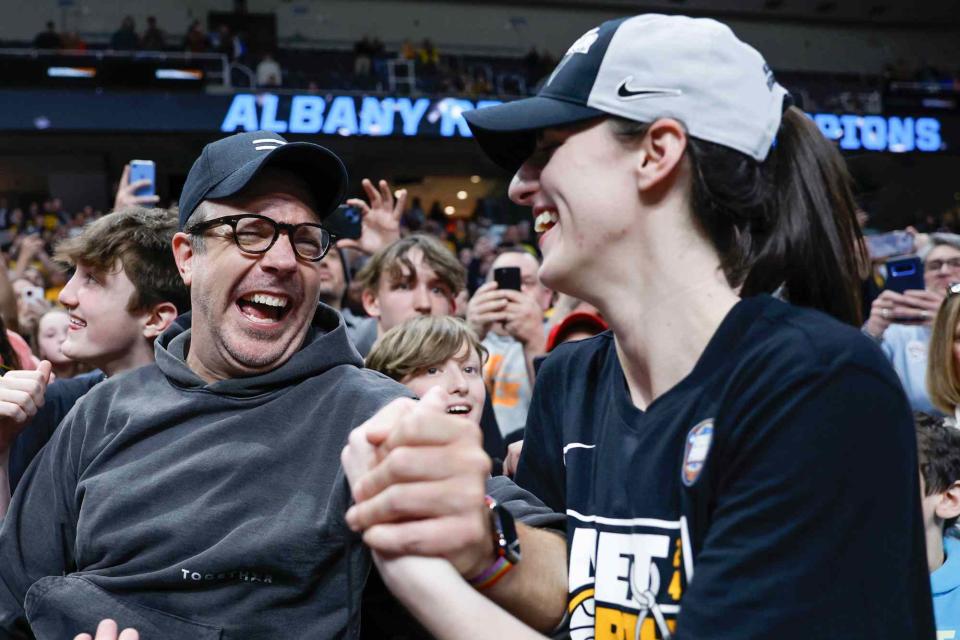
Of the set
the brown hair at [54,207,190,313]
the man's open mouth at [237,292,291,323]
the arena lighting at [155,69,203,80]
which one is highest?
the arena lighting at [155,69,203,80]

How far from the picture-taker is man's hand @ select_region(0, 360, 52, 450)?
2.10 metres

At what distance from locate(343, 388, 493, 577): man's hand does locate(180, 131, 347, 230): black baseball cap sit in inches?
37.4

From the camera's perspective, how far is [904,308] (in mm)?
3867

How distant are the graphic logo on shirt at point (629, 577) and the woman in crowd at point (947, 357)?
2549mm

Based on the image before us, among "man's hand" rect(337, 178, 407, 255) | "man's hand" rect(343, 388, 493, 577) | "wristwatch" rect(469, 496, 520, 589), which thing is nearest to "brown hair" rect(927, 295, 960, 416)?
"man's hand" rect(337, 178, 407, 255)

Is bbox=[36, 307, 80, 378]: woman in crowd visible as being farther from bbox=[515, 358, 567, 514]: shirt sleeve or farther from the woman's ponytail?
the woman's ponytail

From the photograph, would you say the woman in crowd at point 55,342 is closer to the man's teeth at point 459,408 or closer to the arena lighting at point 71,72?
the man's teeth at point 459,408

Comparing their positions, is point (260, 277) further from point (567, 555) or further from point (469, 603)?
point (469, 603)

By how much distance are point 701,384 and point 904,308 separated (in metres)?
3.01

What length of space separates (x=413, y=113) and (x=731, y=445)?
1486 centimetres

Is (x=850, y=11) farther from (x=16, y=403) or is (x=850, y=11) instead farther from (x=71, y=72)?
(x=16, y=403)

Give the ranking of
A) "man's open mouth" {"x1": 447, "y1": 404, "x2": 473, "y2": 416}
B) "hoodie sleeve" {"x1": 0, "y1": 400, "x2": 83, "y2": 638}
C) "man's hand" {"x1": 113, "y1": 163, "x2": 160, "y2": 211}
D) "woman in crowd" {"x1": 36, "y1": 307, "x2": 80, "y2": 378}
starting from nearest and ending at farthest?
"hoodie sleeve" {"x1": 0, "y1": 400, "x2": 83, "y2": 638} → "man's open mouth" {"x1": 447, "y1": 404, "x2": 473, "y2": 416} → "man's hand" {"x1": 113, "y1": 163, "x2": 160, "y2": 211} → "woman in crowd" {"x1": 36, "y1": 307, "x2": 80, "y2": 378}

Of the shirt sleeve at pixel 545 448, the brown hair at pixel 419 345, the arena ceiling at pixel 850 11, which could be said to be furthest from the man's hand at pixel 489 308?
the arena ceiling at pixel 850 11

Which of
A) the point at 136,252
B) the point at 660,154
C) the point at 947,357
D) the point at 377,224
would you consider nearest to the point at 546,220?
the point at 660,154
